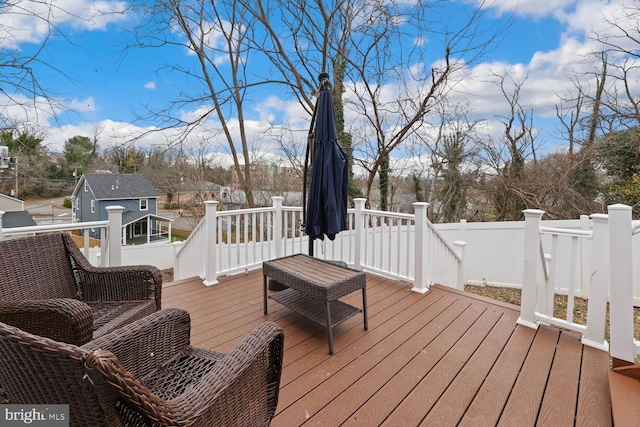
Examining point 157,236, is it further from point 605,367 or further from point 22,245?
point 605,367

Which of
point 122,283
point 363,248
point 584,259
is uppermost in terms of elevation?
point 122,283

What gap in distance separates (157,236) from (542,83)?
1452 centimetres

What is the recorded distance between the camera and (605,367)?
2.19 metres

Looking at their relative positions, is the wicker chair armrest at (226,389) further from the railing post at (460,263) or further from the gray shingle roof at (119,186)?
the gray shingle roof at (119,186)

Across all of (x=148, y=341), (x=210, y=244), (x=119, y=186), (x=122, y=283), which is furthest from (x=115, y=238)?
(x=119, y=186)

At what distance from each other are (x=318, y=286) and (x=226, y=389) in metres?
1.38

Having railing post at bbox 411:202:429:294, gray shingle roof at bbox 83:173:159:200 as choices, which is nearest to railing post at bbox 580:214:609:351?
railing post at bbox 411:202:429:294

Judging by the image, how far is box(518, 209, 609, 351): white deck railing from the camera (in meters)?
2.31

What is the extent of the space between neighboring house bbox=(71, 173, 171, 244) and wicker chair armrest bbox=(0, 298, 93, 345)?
29.3ft

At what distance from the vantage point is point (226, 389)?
3.64 ft

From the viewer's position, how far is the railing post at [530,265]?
2.70 meters

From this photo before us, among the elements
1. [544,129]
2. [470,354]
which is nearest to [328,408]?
[470,354]

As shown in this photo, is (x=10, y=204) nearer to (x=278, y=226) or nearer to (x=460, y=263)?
(x=278, y=226)

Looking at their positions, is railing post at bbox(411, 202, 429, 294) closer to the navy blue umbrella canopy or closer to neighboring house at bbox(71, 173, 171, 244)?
the navy blue umbrella canopy
